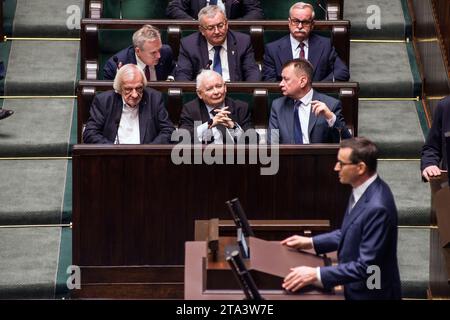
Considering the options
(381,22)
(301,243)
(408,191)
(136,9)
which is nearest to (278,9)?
(381,22)

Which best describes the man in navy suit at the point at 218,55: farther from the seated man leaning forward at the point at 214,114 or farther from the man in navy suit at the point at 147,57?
the seated man leaning forward at the point at 214,114

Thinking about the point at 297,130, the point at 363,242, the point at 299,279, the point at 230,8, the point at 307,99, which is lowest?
the point at 299,279

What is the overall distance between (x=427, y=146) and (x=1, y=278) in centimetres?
161

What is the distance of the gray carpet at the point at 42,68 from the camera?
580 centimetres

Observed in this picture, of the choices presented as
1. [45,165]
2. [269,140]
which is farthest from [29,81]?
[269,140]

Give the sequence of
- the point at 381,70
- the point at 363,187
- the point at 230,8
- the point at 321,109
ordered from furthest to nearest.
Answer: the point at 381,70 < the point at 230,8 < the point at 321,109 < the point at 363,187

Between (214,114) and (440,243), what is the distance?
110 centimetres

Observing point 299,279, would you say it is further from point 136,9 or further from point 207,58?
point 136,9

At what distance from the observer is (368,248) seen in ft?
11.3

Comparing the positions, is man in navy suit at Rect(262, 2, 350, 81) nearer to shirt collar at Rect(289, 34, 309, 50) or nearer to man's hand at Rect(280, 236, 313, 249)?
shirt collar at Rect(289, 34, 309, 50)

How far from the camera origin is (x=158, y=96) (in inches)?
191

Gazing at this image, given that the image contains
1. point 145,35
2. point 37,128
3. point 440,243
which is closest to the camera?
point 440,243

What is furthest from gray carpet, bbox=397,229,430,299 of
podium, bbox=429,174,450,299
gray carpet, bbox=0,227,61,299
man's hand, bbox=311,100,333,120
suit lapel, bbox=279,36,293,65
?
gray carpet, bbox=0,227,61,299

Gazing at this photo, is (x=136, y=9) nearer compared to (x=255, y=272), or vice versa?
(x=255, y=272)
